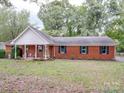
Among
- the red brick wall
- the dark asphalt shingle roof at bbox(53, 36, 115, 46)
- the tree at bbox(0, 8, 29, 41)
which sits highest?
the tree at bbox(0, 8, 29, 41)

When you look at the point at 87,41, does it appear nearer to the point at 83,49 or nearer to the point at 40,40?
the point at 83,49

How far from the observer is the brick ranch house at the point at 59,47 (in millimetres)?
42938

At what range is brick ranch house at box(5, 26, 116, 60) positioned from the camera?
141 feet

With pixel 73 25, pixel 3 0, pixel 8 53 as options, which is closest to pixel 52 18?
pixel 73 25

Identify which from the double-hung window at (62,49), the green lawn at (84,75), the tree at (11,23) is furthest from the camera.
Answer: the tree at (11,23)

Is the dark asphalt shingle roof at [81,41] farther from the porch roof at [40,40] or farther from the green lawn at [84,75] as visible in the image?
the green lawn at [84,75]

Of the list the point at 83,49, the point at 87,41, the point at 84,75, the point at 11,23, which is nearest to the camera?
the point at 84,75

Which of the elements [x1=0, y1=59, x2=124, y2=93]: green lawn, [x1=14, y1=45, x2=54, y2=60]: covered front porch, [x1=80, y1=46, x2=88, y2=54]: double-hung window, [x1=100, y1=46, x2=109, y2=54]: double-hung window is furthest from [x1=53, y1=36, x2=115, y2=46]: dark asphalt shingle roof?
[x1=0, y1=59, x2=124, y2=93]: green lawn

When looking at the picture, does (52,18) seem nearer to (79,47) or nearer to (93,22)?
(93,22)

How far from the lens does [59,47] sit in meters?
45.4

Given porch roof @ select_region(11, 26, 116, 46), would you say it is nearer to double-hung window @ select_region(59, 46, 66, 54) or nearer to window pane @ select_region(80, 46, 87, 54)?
window pane @ select_region(80, 46, 87, 54)

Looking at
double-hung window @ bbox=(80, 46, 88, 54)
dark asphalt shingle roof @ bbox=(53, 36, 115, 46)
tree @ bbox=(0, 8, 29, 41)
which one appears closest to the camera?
dark asphalt shingle roof @ bbox=(53, 36, 115, 46)

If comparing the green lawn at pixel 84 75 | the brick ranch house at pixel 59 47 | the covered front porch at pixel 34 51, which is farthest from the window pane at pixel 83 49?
the green lawn at pixel 84 75

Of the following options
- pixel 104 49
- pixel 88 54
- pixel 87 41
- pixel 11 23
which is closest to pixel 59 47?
pixel 87 41
